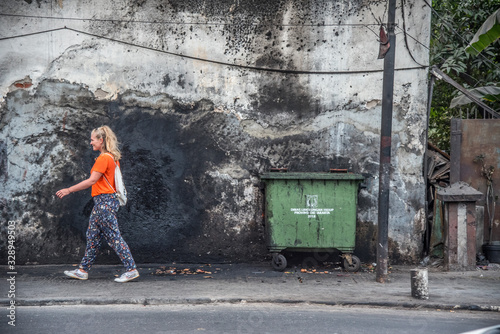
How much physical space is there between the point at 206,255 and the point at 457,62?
5.85 m

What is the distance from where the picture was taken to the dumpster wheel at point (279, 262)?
6.73 metres

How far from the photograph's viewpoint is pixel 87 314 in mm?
4867

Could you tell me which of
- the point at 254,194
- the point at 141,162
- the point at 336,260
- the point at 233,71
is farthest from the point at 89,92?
the point at 336,260

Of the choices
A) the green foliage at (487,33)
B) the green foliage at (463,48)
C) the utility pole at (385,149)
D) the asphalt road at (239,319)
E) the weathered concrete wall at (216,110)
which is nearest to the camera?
the asphalt road at (239,319)

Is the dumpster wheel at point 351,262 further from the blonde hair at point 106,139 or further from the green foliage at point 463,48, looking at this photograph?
the green foliage at point 463,48

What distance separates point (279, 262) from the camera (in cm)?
675

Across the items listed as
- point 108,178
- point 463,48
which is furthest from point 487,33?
point 108,178

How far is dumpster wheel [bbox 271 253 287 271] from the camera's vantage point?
6.73m

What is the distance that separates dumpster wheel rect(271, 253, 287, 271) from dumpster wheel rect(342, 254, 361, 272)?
2.59ft

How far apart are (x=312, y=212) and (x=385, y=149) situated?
124cm

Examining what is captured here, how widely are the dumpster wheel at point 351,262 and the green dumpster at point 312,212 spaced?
123 mm

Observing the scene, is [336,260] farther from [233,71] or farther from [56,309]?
[56,309]

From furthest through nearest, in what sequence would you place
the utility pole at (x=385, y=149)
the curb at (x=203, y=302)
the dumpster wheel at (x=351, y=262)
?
the dumpster wheel at (x=351, y=262) < the utility pole at (x=385, y=149) < the curb at (x=203, y=302)

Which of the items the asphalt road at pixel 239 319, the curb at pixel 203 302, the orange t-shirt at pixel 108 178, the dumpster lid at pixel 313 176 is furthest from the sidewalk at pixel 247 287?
the dumpster lid at pixel 313 176
